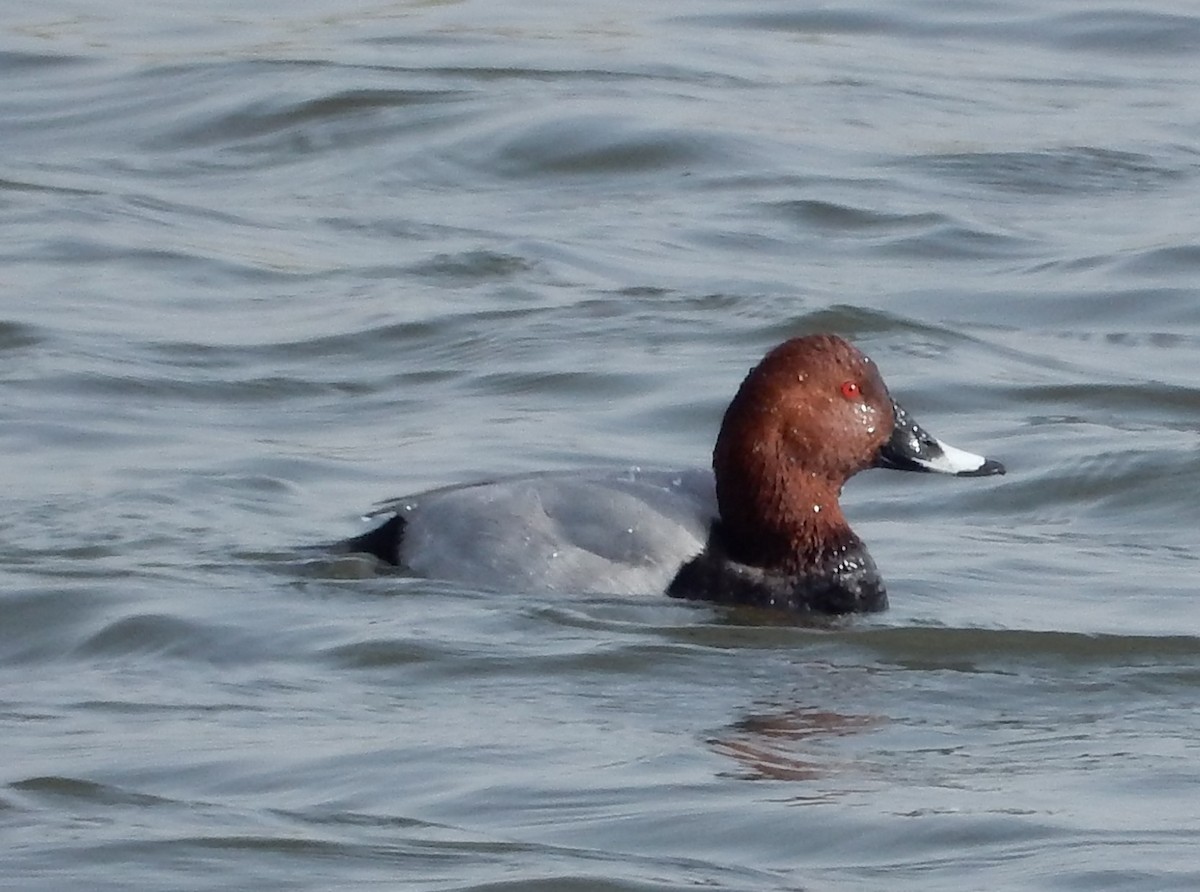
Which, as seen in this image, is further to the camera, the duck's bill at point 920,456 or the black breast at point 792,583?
the duck's bill at point 920,456

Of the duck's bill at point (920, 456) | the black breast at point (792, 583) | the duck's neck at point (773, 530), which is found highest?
the duck's bill at point (920, 456)

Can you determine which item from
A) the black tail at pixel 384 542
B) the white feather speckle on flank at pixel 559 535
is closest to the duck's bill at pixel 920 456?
the white feather speckle on flank at pixel 559 535

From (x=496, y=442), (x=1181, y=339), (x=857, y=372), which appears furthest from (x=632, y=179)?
(x=857, y=372)

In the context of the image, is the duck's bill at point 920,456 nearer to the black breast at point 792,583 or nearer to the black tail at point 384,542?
the black breast at point 792,583

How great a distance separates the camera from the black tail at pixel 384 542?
8.37m

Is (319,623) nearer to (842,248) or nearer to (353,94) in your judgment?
(842,248)

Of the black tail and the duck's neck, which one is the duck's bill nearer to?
the duck's neck

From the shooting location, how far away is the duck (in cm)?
820

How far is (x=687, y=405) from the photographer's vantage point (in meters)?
10.5

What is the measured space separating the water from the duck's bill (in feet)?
0.95

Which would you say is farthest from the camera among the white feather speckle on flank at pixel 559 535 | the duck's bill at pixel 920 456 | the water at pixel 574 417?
the duck's bill at pixel 920 456

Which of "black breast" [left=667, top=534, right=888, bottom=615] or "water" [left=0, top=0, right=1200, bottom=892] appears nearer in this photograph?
"water" [left=0, top=0, right=1200, bottom=892]

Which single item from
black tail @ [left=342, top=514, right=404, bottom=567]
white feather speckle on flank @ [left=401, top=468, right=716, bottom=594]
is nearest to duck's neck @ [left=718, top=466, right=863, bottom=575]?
white feather speckle on flank @ [left=401, top=468, right=716, bottom=594]

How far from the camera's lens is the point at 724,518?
8391 mm
